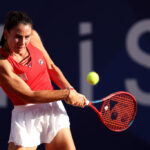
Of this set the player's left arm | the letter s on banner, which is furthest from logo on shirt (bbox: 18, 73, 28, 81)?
the letter s on banner

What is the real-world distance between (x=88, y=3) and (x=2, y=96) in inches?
54.6

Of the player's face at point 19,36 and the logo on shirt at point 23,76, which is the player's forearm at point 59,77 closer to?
the logo on shirt at point 23,76

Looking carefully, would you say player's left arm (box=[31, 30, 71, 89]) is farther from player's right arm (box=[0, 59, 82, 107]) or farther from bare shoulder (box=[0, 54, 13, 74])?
bare shoulder (box=[0, 54, 13, 74])

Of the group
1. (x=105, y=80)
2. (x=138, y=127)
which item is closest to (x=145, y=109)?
(x=138, y=127)

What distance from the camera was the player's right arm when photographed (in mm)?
3105

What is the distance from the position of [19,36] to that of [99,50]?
161cm

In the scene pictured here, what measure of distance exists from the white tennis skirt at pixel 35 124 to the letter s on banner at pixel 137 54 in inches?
54.4

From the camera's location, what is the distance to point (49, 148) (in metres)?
3.32

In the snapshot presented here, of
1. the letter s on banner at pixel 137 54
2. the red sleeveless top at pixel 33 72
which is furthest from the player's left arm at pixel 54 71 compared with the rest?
the letter s on banner at pixel 137 54

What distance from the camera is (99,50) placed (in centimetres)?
452

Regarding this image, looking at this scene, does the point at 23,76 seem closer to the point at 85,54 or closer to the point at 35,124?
the point at 35,124

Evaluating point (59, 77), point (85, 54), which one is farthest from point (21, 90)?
point (85, 54)

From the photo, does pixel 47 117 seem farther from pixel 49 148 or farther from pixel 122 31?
pixel 122 31

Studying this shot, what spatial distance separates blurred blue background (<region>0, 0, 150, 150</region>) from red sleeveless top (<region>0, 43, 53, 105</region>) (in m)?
1.18
